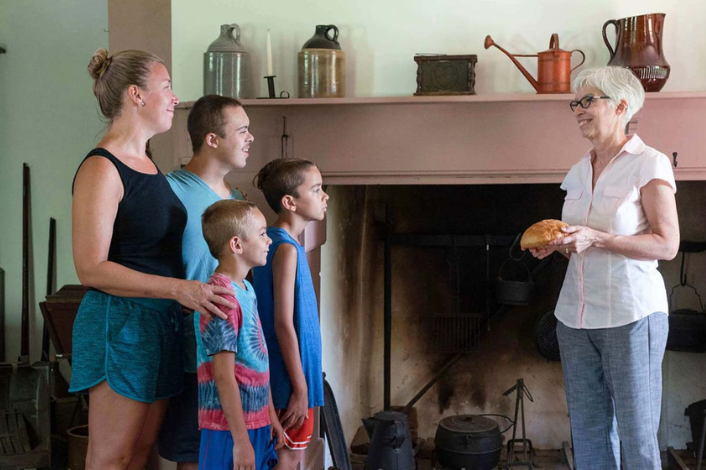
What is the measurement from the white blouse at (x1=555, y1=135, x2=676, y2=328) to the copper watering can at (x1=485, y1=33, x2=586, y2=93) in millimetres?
510

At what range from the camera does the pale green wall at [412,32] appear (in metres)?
2.44

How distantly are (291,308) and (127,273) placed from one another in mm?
465

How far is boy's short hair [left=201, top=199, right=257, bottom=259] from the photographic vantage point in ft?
5.49

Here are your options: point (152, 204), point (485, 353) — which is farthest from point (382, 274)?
point (152, 204)

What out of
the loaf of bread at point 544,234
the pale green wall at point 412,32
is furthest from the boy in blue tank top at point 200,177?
the loaf of bread at point 544,234

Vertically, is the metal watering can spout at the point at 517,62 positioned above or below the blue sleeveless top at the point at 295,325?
above

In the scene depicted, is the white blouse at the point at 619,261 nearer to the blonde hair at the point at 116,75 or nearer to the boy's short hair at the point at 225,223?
the boy's short hair at the point at 225,223

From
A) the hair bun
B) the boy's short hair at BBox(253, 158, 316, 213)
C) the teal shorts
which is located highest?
the hair bun

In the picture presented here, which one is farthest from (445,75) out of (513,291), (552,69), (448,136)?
(513,291)

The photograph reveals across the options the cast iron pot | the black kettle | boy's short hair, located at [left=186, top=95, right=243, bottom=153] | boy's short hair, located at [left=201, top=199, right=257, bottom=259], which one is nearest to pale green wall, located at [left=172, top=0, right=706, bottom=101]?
boy's short hair, located at [left=186, top=95, right=243, bottom=153]

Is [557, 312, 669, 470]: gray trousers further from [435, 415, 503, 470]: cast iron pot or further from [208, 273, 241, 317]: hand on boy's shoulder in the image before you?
[208, 273, 241, 317]: hand on boy's shoulder

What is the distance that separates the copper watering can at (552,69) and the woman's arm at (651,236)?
24.8 inches

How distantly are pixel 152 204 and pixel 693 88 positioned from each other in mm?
1716

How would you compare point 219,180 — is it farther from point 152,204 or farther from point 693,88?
point 693,88
